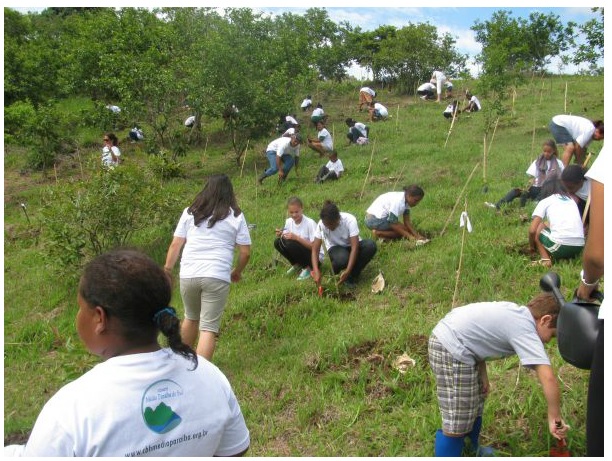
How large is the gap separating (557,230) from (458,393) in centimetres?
320

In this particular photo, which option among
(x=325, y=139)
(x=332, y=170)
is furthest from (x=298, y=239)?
(x=325, y=139)

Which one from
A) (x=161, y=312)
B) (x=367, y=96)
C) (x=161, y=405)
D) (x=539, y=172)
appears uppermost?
(x=367, y=96)

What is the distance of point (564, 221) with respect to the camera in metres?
5.51

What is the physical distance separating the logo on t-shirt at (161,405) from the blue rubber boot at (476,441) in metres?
2.05

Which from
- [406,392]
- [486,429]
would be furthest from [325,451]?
[486,429]

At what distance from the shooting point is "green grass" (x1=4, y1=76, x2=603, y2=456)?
12.0 feet

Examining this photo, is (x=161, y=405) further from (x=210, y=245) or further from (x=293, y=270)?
(x=293, y=270)

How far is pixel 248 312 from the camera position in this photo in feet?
19.4

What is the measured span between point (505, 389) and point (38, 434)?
3.06 m

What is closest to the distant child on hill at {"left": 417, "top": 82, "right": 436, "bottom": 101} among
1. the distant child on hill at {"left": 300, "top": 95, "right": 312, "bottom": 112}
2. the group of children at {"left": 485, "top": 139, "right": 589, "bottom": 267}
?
the distant child on hill at {"left": 300, "top": 95, "right": 312, "bottom": 112}

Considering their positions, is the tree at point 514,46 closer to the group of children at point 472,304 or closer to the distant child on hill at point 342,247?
the group of children at point 472,304

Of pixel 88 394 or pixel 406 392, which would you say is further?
pixel 406 392

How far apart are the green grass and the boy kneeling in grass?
20.4 inches

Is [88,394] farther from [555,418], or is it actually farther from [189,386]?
[555,418]
